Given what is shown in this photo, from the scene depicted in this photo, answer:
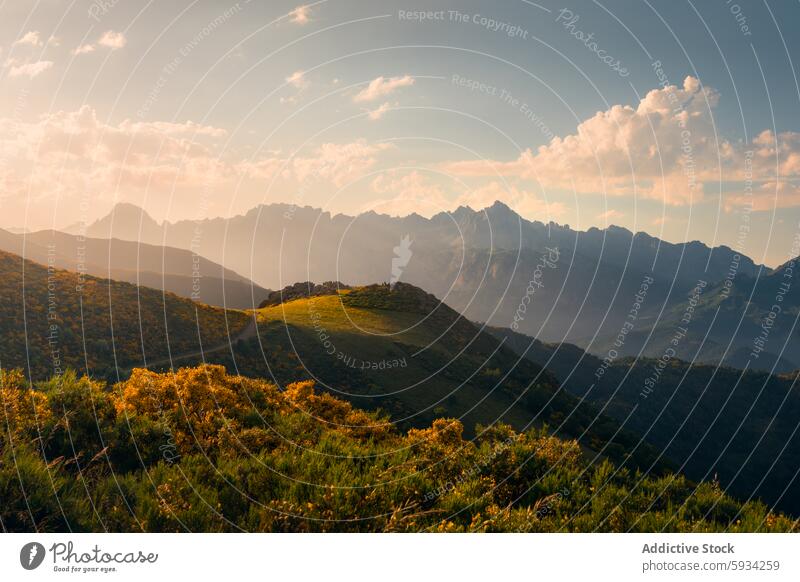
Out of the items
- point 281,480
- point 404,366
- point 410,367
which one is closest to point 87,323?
point 404,366

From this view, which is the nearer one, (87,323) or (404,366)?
(87,323)

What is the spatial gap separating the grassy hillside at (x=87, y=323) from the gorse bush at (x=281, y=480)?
25.4 m

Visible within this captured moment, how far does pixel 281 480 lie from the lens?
9672mm

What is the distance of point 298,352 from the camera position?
177 feet

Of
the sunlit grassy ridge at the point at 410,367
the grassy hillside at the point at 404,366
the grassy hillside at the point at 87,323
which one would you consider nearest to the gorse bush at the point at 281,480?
the grassy hillside at the point at 87,323

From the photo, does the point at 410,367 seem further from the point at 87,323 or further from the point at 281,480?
the point at 281,480

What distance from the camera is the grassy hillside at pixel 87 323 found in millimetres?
37531

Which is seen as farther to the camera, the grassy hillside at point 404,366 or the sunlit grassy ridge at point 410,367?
the sunlit grassy ridge at point 410,367

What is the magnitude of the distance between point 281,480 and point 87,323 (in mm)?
43300

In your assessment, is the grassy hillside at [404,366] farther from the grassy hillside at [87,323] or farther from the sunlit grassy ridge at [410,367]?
the grassy hillside at [87,323]

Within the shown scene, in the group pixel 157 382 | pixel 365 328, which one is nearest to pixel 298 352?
pixel 365 328

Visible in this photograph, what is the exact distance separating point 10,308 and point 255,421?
3947 cm

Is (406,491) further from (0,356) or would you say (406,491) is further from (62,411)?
(0,356)

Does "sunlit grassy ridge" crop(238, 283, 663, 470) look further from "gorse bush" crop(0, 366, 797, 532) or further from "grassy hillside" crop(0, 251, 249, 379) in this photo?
"gorse bush" crop(0, 366, 797, 532)
